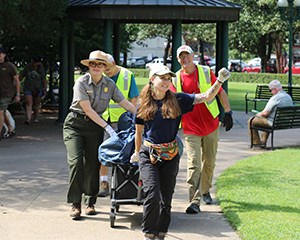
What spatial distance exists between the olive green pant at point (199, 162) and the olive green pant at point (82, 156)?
1006 mm

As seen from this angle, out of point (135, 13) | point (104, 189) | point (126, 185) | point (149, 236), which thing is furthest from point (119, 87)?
point (135, 13)

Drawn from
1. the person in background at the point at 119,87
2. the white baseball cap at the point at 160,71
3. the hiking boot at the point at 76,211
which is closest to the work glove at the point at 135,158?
the white baseball cap at the point at 160,71

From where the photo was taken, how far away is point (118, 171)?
7.37 metres

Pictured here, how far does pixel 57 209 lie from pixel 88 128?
105 cm

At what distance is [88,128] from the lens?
750cm

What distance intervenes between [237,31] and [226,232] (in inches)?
1859

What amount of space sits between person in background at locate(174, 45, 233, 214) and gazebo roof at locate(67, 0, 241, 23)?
24.5 feet

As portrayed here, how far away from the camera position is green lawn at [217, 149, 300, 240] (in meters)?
6.83

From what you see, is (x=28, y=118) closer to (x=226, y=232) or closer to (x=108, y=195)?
(x=108, y=195)

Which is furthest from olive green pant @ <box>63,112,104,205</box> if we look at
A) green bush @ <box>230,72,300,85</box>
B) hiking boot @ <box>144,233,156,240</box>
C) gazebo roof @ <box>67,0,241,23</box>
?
green bush @ <box>230,72,300,85</box>

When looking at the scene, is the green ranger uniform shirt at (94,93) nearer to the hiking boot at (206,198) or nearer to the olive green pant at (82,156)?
the olive green pant at (82,156)

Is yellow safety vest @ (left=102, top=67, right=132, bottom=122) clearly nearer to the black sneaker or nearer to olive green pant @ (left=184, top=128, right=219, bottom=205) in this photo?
olive green pant @ (left=184, top=128, right=219, bottom=205)

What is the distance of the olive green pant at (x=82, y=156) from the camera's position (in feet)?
24.3

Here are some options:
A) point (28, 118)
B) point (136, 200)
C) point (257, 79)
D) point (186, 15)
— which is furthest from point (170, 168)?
point (257, 79)
